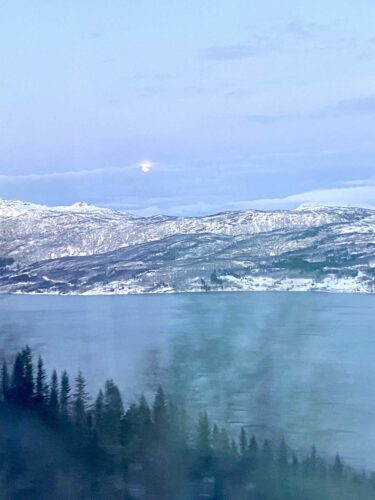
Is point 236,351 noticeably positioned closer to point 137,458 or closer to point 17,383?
point 137,458

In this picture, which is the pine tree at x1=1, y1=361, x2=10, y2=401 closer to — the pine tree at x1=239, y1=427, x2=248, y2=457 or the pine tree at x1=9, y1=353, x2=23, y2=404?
the pine tree at x1=9, y1=353, x2=23, y2=404

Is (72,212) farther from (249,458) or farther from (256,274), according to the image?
(249,458)

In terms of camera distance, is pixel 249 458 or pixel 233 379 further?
pixel 233 379

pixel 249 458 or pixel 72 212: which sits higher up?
pixel 72 212

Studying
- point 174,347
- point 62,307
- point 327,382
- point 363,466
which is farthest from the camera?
point 62,307

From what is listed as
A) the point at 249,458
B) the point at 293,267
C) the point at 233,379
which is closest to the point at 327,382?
the point at 233,379

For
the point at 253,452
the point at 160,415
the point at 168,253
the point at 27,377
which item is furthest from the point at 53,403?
the point at 168,253
